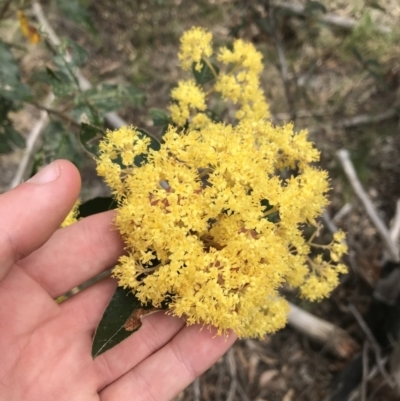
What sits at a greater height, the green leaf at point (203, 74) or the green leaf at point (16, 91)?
the green leaf at point (16, 91)

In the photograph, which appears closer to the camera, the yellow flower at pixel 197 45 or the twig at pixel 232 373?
the yellow flower at pixel 197 45

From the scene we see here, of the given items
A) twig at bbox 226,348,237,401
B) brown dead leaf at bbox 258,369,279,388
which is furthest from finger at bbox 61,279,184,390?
brown dead leaf at bbox 258,369,279,388

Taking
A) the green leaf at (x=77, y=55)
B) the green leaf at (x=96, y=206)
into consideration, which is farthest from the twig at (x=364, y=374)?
the green leaf at (x=77, y=55)

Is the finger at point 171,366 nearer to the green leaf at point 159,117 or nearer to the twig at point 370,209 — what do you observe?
the green leaf at point 159,117

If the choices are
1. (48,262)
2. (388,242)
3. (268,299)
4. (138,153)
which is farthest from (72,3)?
Answer: (388,242)

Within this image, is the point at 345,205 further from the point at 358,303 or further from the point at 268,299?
the point at 268,299

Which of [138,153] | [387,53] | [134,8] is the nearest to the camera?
[138,153]

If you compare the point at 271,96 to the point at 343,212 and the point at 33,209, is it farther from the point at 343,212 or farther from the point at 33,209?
the point at 33,209

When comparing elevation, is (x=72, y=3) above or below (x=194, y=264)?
above
